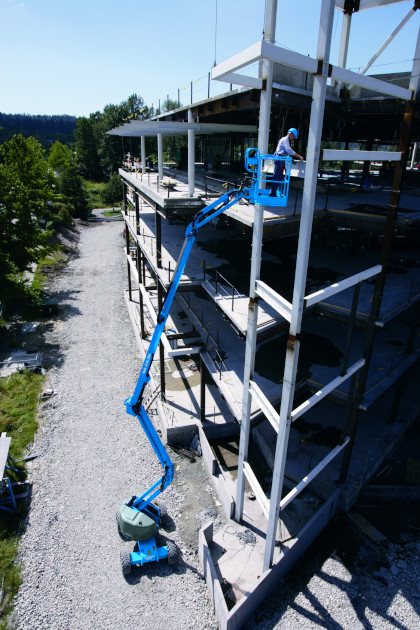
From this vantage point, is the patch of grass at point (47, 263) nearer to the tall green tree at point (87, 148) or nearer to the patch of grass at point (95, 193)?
the patch of grass at point (95, 193)

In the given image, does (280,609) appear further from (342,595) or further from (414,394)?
(414,394)

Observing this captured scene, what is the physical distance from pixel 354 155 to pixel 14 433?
20219 mm

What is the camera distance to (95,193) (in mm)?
92188

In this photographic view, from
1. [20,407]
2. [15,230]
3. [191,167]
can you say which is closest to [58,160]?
[15,230]

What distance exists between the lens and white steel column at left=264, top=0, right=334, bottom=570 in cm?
895

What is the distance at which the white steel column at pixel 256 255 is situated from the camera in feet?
34.7

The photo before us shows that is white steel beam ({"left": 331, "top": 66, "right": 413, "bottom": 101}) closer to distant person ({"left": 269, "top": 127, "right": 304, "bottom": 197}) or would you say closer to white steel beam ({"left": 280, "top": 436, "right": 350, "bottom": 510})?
distant person ({"left": 269, "top": 127, "right": 304, "bottom": 197})

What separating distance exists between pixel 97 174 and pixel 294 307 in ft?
346

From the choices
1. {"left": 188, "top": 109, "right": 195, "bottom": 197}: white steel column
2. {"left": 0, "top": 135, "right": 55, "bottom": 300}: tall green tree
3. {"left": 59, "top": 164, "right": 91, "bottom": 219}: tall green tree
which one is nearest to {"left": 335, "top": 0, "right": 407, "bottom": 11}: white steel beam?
{"left": 188, "top": 109, "right": 195, "bottom": 197}: white steel column

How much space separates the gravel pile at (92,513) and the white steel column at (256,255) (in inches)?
157

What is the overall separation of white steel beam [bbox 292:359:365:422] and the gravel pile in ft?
25.1

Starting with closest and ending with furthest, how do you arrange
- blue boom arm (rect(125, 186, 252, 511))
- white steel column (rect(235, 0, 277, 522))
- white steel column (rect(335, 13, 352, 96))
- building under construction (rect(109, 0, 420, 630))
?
white steel column (rect(235, 0, 277, 522)) < building under construction (rect(109, 0, 420, 630)) < blue boom arm (rect(125, 186, 252, 511)) < white steel column (rect(335, 13, 352, 96))

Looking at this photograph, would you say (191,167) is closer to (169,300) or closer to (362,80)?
(169,300)

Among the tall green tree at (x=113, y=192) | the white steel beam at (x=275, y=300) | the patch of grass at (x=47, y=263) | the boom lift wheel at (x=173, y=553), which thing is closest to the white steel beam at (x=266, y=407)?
the white steel beam at (x=275, y=300)
